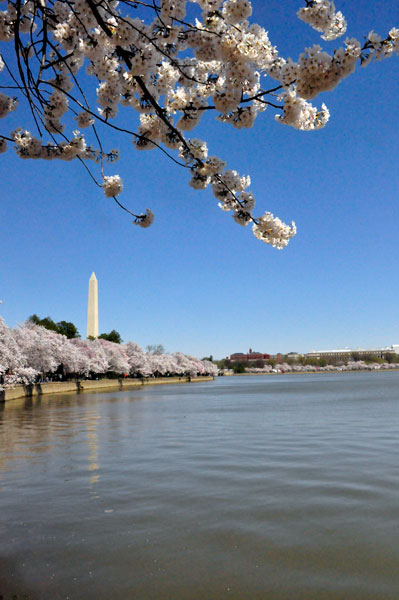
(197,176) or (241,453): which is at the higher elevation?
(197,176)

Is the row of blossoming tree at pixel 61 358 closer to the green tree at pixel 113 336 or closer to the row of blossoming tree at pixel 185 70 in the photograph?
the green tree at pixel 113 336

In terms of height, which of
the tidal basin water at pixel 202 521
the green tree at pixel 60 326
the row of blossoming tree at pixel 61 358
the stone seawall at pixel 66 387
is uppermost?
the green tree at pixel 60 326

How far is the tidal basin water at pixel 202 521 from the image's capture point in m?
5.05

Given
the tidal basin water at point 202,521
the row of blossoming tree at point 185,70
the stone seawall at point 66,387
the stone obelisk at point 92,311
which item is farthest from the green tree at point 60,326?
the row of blossoming tree at point 185,70

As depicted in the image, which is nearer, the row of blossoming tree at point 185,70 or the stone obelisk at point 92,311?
the row of blossoming tree at point 185,70

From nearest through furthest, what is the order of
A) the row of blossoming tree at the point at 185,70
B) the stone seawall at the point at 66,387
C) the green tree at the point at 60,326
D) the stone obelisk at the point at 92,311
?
the row of blossoming tree at the point at 185,70, the stone seawall at the point at 66,387, the green tree at the point at 60,326, the stone obelisk at the point at 92,311

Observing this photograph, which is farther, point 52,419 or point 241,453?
point 52,419

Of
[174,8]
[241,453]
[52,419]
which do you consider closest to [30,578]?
[174,8]

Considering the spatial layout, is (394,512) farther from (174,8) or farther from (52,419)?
(52,419)

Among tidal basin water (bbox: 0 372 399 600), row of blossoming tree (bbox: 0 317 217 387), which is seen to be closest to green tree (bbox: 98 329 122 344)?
row of blossoming tree (bbox: 0 317 217 387)

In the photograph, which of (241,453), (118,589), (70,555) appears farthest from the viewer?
(241,453)

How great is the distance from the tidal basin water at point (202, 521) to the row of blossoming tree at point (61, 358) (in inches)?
1168

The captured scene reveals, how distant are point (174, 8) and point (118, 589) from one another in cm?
545

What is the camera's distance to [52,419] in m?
24.0
